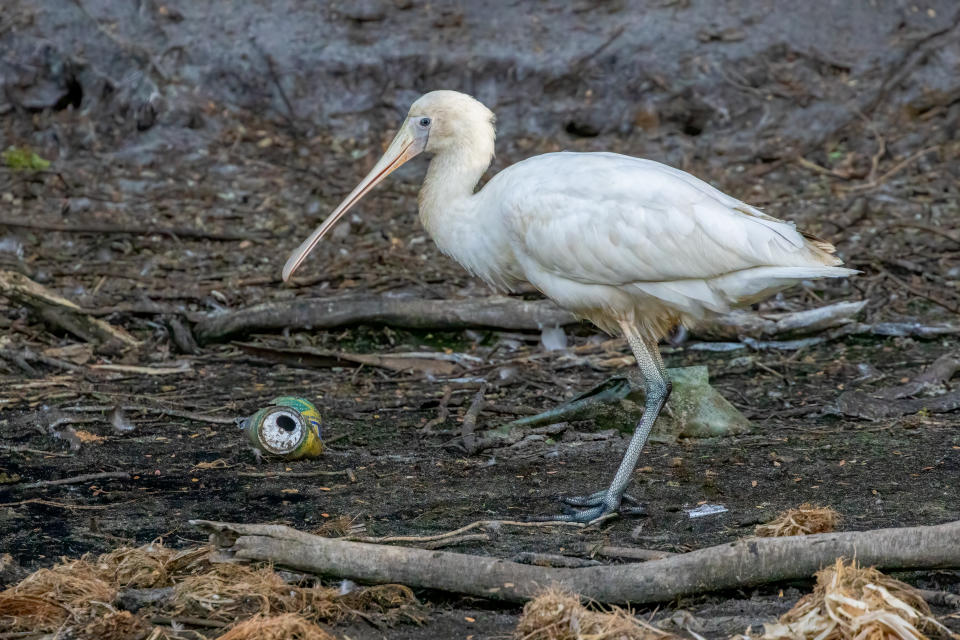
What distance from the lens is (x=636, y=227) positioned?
18.2 feet

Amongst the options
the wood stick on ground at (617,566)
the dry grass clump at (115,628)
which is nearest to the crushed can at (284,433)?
the wood stick on ground at (617,566)

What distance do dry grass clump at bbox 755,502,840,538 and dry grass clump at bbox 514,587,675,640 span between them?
94 cm

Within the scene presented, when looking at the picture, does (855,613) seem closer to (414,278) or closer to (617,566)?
(617,566)

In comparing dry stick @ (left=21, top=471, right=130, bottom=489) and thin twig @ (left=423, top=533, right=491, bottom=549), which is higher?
dry stick @ (left=21, top=471, right=130, bottom=489)

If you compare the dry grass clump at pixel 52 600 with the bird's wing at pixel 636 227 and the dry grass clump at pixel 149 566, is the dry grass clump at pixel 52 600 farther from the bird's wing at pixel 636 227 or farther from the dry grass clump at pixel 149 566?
the bird's wing at pixel 636 227

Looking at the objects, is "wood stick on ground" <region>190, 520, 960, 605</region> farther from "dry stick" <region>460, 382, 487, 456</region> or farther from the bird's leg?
"dry stick" <region>460, 382, 487, 456</region>

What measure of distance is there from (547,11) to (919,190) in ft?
12.3

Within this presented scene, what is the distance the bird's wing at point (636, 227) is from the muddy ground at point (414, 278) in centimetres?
91

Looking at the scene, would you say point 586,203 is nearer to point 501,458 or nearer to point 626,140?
point 501,458

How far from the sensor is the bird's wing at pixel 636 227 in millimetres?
5465

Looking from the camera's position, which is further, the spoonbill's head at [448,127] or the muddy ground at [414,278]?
the spoonbill's head at [448,127]

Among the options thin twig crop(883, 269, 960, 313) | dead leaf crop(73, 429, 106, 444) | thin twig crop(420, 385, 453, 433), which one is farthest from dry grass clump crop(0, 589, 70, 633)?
thin twig crop(883, 269, 960, 313)

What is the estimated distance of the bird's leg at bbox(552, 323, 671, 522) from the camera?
16.9ft

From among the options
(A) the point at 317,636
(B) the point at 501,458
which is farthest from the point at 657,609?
(B) the point at 501,458
